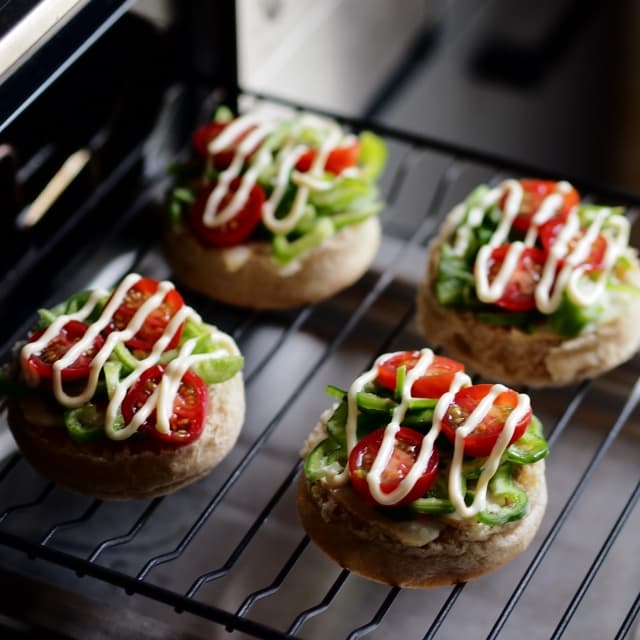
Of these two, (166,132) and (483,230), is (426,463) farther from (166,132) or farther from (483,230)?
(166,132)

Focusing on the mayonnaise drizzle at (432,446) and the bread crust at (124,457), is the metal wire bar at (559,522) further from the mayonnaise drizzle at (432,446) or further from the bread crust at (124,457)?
the bread crust at (124,457)

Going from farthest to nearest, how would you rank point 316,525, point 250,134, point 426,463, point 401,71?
point 401,71 < point 250,134 < point 316,525 < point 426,463

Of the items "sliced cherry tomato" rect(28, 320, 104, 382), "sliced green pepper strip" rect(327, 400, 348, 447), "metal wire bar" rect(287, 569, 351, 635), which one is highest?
"sliced cherry tomato" rect(28, 320, 104, 382)

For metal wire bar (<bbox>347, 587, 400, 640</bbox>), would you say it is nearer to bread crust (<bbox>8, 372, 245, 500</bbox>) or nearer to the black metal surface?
the black metal surface

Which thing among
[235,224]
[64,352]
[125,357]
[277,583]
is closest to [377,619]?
[277,583]

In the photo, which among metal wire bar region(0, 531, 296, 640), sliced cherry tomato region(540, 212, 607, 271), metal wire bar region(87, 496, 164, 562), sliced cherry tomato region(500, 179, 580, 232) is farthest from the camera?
sliced cherry tomato region(500, 179, 580, 232)

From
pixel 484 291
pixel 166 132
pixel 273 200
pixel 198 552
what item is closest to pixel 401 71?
pixel 166 132

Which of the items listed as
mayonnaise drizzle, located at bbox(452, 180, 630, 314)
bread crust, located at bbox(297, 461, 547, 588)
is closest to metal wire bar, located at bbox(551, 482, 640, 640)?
bread crust, located at bbox(297, 461, 547, 588)
